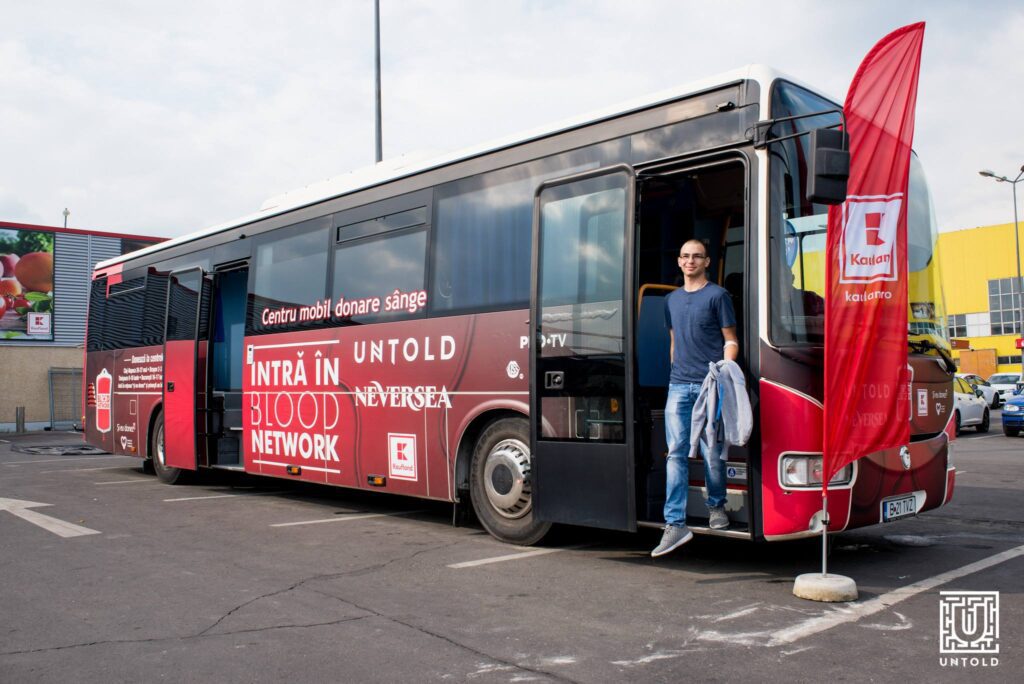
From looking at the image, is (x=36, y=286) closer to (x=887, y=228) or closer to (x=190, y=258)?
(x=190, y=258)

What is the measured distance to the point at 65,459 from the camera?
18.5 m

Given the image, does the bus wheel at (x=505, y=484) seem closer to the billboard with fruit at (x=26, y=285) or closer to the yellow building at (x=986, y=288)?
the billboard with fruit at (x=26, y=285)

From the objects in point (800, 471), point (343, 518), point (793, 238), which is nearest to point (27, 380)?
point (343, 518)

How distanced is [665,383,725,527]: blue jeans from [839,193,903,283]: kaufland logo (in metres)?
1.28

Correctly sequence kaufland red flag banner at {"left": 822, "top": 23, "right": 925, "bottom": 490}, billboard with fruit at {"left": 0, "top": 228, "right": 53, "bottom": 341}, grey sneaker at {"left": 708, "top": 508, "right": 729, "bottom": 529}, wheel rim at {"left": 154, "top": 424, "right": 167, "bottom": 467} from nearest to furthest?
kaufland red flag banner at {"left": 822, "top": 23, "right": 925, "bottom": 490}, grey sneaker at {"left": 708, "top": 508, "right": 729, "bottom": 529}, wheel rim at {"left": 154, "top": 424, "right": 167, "bottom": 467}, billboard with fruit at {"left": 0, "top": 228, "right": 53, "bottom": 341}

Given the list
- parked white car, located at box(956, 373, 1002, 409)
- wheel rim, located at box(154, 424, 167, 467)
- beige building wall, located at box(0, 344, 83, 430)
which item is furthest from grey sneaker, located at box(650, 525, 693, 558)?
beige building wall, located at box(0, 344, 83, 430)

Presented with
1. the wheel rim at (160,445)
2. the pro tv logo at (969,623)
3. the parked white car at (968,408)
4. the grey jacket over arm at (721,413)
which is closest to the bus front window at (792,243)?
the grey jacket over arm at (721,413)

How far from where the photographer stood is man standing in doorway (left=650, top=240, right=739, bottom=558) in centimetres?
591

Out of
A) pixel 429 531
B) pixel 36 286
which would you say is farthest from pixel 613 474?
pixel 36 286

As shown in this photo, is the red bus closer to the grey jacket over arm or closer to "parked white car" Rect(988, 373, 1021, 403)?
the grey jacket over arm

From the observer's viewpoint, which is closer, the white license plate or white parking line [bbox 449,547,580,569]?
the white license plate

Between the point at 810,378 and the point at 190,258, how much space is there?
31.1ft

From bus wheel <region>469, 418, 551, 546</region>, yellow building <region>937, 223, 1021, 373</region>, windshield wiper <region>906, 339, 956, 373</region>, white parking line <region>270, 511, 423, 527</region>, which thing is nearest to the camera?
windshield wiper <region>906, 339, 956, 373</region>

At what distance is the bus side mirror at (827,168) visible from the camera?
518cm
